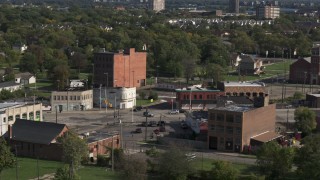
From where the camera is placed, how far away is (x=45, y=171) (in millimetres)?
36656

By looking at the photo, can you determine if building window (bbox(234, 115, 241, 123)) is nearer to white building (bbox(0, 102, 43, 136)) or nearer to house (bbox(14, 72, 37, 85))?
white building (bbox(0, 102, 43, 136))

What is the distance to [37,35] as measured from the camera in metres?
115

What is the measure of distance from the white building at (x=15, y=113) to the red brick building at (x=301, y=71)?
127 ft

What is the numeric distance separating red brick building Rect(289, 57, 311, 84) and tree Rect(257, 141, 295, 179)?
4356 cm

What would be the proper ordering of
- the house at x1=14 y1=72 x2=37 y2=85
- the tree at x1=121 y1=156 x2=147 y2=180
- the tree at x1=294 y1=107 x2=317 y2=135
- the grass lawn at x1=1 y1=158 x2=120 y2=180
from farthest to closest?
the house at x1=14 y1=72 x2=37 y2=85, the tree at x1=294 y1=107 x2=317 y2=135, the grass lawn at x1=1 y1=158 x2=120 y2=180, the tree at x1=121 y1=156 x2=147 y2=180

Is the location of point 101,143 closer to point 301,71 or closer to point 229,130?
point 229,130

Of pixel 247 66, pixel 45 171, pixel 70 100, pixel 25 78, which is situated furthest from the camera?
pixel 247 66

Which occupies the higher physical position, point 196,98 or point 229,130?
point 196,98

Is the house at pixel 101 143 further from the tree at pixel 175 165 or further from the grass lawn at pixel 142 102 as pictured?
the grass lawn at pixel 142 102

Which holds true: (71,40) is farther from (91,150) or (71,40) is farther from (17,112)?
(91,150)

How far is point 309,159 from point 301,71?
44981mm

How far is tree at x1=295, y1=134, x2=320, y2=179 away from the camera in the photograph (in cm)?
3242

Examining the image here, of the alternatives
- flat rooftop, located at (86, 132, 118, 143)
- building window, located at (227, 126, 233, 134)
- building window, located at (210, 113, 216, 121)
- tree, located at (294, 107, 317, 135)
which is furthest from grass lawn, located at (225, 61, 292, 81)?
flat rooftop, located at (86, 132, 118, 143)

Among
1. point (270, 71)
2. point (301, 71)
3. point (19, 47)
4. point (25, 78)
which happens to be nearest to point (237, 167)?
point (25, 78)
